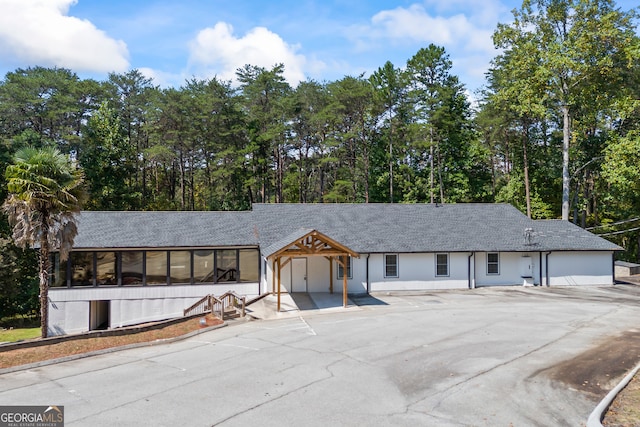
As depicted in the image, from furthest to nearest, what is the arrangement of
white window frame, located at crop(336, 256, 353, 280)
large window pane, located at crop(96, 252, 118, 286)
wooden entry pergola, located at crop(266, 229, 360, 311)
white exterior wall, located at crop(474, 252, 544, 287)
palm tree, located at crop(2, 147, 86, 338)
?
1. white exterior wall, located at crop(474, 252, 544, 287)
2. white window frame, located at crop(336, 256, 353, 280)
3. large window pane, located at crop(96, 252, 118, 286)
4. wooden entry pergola, located at crop(266, 229, 360, 311)
5. palm tree, located at crop(2, 147, 86, 338)

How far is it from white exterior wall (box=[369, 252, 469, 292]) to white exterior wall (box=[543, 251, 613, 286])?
17.7ft

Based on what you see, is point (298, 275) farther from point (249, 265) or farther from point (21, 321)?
point (21, 321)

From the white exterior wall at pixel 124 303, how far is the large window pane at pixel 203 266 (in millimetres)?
459

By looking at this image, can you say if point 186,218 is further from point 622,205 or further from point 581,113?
point 622,205

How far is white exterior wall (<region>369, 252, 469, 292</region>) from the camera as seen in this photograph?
2502cm

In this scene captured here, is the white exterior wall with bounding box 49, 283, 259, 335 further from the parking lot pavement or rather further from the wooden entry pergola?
the parking lot pavement

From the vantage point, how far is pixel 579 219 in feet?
151

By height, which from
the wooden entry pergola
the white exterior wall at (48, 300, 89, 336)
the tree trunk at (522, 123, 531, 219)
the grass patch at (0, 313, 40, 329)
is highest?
the tree trunk at (522, 123, 531, 219)

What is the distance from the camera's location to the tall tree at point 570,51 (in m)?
32.3

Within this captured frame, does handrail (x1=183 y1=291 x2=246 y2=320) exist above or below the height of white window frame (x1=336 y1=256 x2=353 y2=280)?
below

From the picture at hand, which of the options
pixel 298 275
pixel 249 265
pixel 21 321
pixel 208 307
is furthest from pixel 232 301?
pixel 21 321

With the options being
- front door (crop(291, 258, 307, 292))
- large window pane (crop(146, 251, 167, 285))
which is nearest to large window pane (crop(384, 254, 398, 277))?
front door (crop(291, 258, 307, 292))

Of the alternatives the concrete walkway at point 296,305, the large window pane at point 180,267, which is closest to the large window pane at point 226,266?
the large window pane at point 180,267

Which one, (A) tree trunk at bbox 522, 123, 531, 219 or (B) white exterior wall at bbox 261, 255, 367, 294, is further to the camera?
(A) tree trunk at bbox 522, 123, 531, 219
